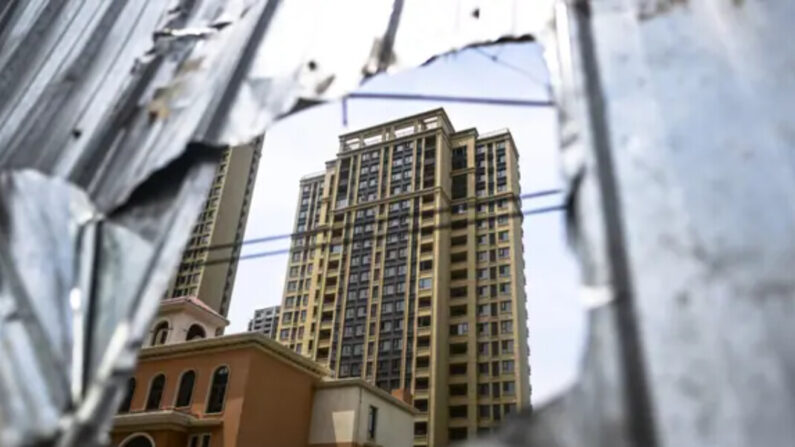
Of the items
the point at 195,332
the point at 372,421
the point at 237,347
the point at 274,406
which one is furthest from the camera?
the point at 195,332

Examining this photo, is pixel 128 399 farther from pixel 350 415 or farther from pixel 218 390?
pixel 350 415

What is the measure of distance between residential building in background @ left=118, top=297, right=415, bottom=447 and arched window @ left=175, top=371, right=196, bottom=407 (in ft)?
0.10

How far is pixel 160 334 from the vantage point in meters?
21.1

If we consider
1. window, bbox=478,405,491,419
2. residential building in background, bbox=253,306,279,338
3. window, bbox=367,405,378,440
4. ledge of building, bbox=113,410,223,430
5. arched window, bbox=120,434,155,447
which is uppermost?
residential building in background, bbox=253,306,279,338

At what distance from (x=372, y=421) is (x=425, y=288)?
1419 inches

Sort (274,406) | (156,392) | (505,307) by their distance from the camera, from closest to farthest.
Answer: (274,406)
(156,392)
(505,307)

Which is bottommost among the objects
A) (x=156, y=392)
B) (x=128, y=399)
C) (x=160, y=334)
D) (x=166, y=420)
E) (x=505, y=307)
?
(x=166, y=420)

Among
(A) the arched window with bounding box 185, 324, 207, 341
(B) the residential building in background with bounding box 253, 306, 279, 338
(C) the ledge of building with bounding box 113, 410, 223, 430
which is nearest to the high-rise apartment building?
(B) the residential building in background with bounding box 253, 306, 279, 338

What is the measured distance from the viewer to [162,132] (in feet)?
9.42

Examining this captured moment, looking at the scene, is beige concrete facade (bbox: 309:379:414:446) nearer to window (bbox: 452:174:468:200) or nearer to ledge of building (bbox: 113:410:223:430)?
ledge of building (bbox: 113:410:223:430)

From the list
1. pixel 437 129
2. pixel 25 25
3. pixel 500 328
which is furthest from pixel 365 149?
pixel 25 25

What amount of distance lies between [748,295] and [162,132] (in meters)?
2.52

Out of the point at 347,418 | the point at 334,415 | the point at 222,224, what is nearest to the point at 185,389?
the point at 334,415

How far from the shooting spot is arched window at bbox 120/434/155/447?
1680 cm
